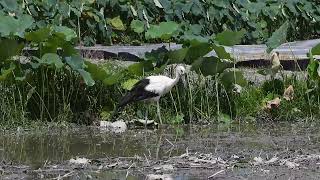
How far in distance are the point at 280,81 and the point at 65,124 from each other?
2.30 meters

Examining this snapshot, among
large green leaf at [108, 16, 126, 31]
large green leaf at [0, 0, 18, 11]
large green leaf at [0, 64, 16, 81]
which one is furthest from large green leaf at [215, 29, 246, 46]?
large green leaf at [108, 16, 126, 31]

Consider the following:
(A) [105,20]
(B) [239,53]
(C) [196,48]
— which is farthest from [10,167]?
(A) [105,20]

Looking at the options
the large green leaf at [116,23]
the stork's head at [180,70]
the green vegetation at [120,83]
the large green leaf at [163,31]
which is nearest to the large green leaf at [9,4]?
the green vegetation at [120,83]

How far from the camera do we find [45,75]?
27.4 feet

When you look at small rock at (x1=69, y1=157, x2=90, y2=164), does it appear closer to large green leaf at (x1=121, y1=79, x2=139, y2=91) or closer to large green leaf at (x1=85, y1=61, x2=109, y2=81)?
large green leaf at (x1=85, y1=61, x2=109, y2=81)

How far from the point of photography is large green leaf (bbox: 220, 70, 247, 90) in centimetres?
863

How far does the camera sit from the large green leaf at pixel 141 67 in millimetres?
8609

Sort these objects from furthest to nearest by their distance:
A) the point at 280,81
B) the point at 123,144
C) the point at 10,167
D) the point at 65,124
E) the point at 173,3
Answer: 1. the point at 173,3
2. the point at 280,81
3. the point at 65,124
4. the point at 123,144
5. the point at 10,167

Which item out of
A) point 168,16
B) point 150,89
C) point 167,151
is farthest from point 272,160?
point 168,16

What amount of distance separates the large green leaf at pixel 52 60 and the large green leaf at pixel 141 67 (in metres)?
0.83

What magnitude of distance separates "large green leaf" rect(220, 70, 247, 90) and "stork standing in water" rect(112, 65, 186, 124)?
0.49 m

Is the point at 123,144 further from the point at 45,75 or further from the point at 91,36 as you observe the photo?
the point at 91,36

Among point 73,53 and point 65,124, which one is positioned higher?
point 73,53

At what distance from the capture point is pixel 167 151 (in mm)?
6980
